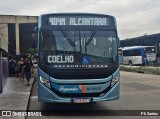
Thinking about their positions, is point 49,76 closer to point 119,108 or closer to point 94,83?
point 94,83

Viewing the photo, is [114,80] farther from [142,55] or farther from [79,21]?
[142,55]

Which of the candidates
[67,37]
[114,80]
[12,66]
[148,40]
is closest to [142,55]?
[148,40]

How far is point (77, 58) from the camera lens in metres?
11.0

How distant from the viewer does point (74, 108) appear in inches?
492

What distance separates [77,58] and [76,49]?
27 centimetres

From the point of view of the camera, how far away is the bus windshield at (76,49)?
1093cm

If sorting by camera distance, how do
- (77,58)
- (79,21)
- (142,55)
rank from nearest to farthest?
1. (77,58)
2. (79,21)
3. (142,55)

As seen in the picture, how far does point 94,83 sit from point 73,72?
2.26 ft

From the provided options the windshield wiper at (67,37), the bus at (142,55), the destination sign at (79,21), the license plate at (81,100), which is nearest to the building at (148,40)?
the bus at (142,55)

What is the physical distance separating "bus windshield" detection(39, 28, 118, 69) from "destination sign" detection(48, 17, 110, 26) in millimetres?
237

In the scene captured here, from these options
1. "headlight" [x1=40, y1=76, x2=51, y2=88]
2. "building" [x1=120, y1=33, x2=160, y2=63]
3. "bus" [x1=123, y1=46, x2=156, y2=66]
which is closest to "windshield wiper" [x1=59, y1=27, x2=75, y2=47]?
"headlight" [x1=40, y1=76, x2=51, y2=88]

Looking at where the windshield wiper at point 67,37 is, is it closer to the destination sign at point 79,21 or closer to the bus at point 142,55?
the destination sign at point 79,21

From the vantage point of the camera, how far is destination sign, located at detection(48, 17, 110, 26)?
1122 centimetres

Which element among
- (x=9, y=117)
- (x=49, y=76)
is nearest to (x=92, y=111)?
(x=49, y=76)
